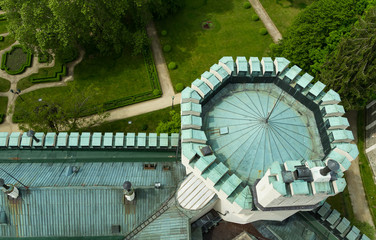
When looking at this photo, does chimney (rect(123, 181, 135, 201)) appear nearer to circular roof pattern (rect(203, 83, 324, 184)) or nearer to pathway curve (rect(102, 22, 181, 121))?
circular roof pattern (rect(203, 83, 324, 184))

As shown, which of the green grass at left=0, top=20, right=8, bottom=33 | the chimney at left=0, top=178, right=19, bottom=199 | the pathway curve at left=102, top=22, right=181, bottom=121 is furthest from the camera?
the green grass at left=0, top=20, right=8, bottom=33

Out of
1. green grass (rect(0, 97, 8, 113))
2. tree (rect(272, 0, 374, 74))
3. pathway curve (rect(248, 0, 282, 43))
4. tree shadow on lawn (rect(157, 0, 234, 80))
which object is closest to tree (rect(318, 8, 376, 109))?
tree (rect(272, 0, 374, 74))

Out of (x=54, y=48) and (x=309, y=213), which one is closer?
(x=309, y=213)

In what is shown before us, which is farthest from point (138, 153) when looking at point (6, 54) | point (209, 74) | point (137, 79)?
point (6, 54)

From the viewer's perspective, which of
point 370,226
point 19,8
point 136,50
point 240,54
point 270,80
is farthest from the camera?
point 240,54

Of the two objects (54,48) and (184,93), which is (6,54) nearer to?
(54,48)

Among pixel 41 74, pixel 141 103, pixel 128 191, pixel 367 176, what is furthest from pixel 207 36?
pixel 128 191
